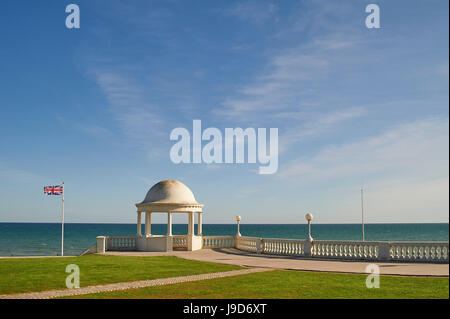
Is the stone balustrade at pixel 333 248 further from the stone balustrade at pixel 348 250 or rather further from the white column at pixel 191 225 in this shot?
the white column at pixel 191 225

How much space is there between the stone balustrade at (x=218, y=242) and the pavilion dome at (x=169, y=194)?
3076 millimetres

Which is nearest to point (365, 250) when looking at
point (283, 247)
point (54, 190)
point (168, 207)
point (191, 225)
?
point (283, 247)

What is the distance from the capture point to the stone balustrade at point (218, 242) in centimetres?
3092

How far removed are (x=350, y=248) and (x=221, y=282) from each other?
1054cm

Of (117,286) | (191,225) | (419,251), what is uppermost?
(191,225)

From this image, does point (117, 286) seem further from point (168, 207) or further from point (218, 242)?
point (218, 242)

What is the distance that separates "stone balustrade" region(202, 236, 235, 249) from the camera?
3092 cm

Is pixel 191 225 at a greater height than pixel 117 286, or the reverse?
pixel 191 225

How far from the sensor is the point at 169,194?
1192 inches

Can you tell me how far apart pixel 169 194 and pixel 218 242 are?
5.23m
